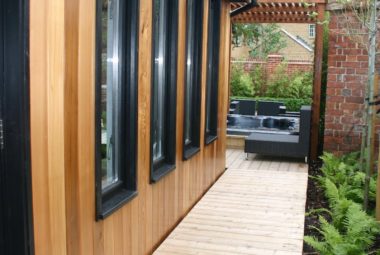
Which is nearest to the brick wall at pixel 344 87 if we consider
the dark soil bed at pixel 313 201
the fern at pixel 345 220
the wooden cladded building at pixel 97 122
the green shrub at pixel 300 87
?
the dark soil bed at pixel 313 201

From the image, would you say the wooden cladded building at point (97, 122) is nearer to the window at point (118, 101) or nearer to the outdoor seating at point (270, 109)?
the window at point (118, 101)

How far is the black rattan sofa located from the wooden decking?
30.9 inches

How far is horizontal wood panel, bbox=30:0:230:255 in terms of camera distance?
6.89ft

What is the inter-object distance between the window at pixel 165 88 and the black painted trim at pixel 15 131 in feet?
6.41

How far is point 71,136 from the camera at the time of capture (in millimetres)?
2418

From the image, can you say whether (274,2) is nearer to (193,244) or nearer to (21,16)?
(193,244)

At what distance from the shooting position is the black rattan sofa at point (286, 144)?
25.8 feet

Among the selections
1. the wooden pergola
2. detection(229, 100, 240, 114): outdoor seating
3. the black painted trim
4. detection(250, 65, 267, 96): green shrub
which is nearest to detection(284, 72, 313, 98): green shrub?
detection(250, 65, 267, 96): green shrub

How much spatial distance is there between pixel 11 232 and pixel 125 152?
1.31 meters

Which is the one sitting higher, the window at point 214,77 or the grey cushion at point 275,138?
the window at point 214,77

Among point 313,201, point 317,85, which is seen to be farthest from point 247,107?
point 313,201

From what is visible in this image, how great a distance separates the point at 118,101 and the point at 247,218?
2.16m

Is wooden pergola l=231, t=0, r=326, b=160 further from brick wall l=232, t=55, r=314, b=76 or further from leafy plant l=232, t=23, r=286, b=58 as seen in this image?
leafy plant l=232, t=23, r=286, b=58

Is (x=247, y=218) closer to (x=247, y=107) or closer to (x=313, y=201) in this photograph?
(x=313, y=201)
